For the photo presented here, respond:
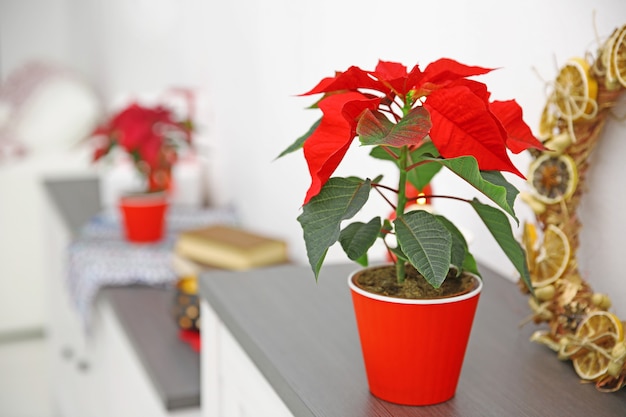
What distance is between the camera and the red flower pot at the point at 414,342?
632 mm

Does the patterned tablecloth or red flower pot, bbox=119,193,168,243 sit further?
red flower pot, bbox=119,193,168,243

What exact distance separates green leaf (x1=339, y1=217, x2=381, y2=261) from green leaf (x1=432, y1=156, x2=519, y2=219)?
0.33 feet

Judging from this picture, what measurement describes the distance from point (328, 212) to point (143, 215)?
4.27ft

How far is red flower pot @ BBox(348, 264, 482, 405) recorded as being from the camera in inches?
24.9

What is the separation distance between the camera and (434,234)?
588 mm

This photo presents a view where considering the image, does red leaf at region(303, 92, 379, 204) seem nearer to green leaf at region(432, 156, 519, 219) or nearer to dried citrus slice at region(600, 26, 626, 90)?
green leaf at region(432, 156, 519, 219)

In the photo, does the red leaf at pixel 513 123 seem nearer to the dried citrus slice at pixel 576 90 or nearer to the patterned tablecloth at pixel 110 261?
the dried citrus slice at pixel 576 90

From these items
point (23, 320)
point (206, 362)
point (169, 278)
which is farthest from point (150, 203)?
point (23, 320)

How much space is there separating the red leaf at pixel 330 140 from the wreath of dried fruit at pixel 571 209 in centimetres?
23

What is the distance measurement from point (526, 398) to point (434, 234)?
0.20 metres

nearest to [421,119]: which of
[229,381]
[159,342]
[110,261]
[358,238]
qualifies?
[358,238]

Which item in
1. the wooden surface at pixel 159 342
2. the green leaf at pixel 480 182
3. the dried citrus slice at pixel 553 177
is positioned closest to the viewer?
the green leaf at pixel 480 182

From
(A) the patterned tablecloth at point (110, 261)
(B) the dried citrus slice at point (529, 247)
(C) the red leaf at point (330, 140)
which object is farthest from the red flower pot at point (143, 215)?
(C) the red leaf at point (330, 140)

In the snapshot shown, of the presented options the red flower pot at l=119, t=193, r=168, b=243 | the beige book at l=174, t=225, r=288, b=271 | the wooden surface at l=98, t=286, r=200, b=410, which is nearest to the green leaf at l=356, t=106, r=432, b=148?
the wooden surface at l=98, t=286, r=200, b=410
